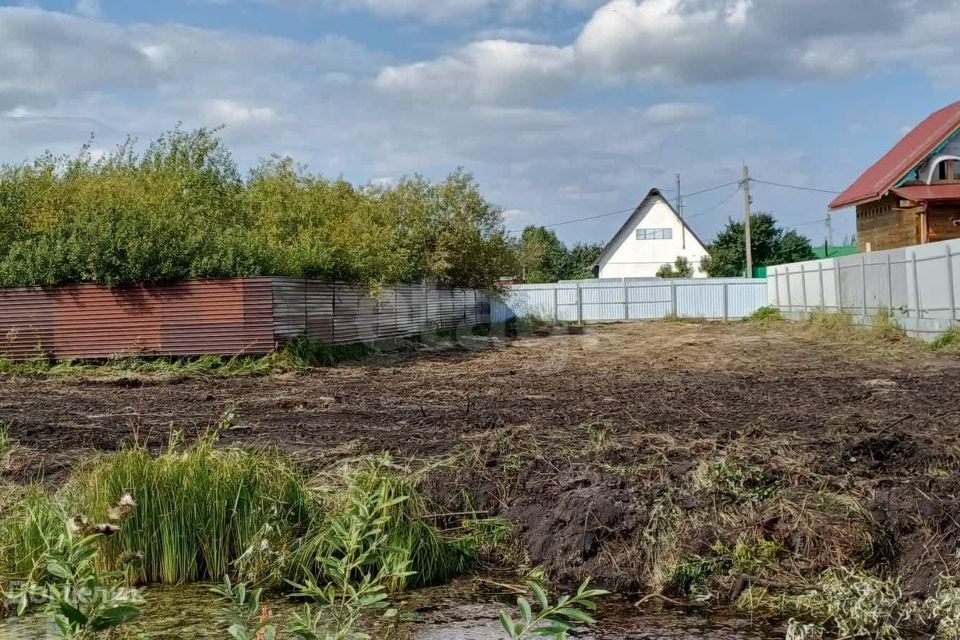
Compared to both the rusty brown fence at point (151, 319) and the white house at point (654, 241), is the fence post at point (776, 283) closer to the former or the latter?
the white house at point (654, 241)

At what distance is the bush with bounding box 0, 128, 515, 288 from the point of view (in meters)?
20.0

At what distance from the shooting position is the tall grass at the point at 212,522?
20.0ft

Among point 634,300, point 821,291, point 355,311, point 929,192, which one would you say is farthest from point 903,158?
point 355,311

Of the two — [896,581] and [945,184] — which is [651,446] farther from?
[945,184]

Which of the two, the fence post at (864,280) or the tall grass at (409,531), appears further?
the fence post at (864,280)

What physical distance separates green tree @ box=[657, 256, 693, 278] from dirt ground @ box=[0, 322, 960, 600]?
113 ft

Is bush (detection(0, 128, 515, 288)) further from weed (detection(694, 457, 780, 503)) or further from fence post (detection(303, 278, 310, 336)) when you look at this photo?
weed (detection(694, 457, 780, 503))

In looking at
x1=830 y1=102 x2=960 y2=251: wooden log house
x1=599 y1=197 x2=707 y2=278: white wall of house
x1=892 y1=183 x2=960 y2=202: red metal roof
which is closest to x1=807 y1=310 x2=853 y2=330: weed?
x1=830 y1=102 x2=960 y2=251: wooden log house

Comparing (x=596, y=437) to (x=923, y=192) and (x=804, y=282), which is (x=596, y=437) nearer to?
(x=923, y=192)

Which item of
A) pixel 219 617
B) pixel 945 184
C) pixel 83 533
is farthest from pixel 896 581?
pixel 945 184

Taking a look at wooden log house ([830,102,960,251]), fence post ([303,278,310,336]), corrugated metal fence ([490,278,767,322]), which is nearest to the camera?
fence post ([303,278,310,336])

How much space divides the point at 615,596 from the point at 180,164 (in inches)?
926

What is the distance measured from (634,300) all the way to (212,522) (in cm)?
3669

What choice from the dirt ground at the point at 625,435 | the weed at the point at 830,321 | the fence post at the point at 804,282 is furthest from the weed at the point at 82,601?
the fence post at the point at 804,282
